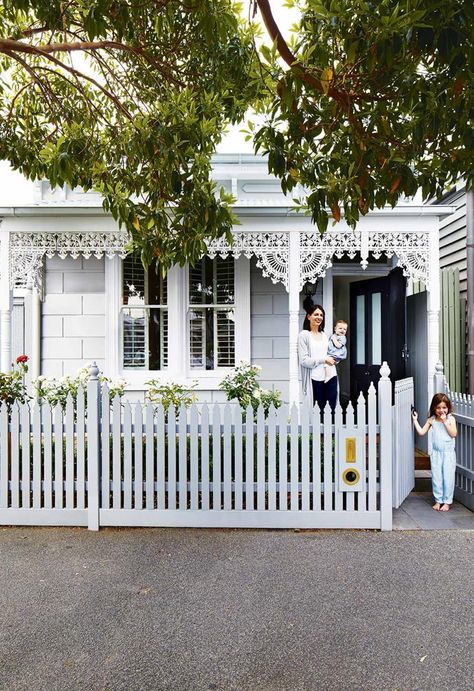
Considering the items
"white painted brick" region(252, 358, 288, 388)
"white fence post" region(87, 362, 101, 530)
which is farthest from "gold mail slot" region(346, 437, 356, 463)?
"white painted brick" region(252, 358, 288, 388)

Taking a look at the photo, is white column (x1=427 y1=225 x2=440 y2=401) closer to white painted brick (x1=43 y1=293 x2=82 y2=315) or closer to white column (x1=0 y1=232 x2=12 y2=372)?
white painted brick (x1=43 y1=293 x2=82 y2=315)

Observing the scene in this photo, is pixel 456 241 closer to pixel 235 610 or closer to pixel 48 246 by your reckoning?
pixel 48 246

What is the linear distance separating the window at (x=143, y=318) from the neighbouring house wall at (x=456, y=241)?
5258 millimetres

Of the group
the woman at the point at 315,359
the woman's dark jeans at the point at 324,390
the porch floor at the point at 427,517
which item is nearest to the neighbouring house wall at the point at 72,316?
the woman at the point at 315,359

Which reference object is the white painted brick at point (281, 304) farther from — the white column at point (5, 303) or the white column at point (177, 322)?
the white column at point (5, 303)

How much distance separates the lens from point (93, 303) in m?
7.27

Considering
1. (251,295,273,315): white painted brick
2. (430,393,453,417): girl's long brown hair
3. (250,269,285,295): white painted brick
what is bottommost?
(430,393,453,417): girl's long brown hair

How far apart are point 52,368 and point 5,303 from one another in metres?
1.31

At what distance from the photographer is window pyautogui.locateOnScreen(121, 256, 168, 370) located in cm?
726

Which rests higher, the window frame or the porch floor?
the window frame

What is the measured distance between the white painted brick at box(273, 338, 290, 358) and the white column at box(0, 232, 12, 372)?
384 centimetres

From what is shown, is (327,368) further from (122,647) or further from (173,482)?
(122,647)

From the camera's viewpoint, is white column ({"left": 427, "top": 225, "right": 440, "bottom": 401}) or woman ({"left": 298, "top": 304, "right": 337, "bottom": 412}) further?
white column ({"left": 427, "top": 225, "right": 440, "bottom": 401})

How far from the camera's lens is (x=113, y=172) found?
4.41 m
